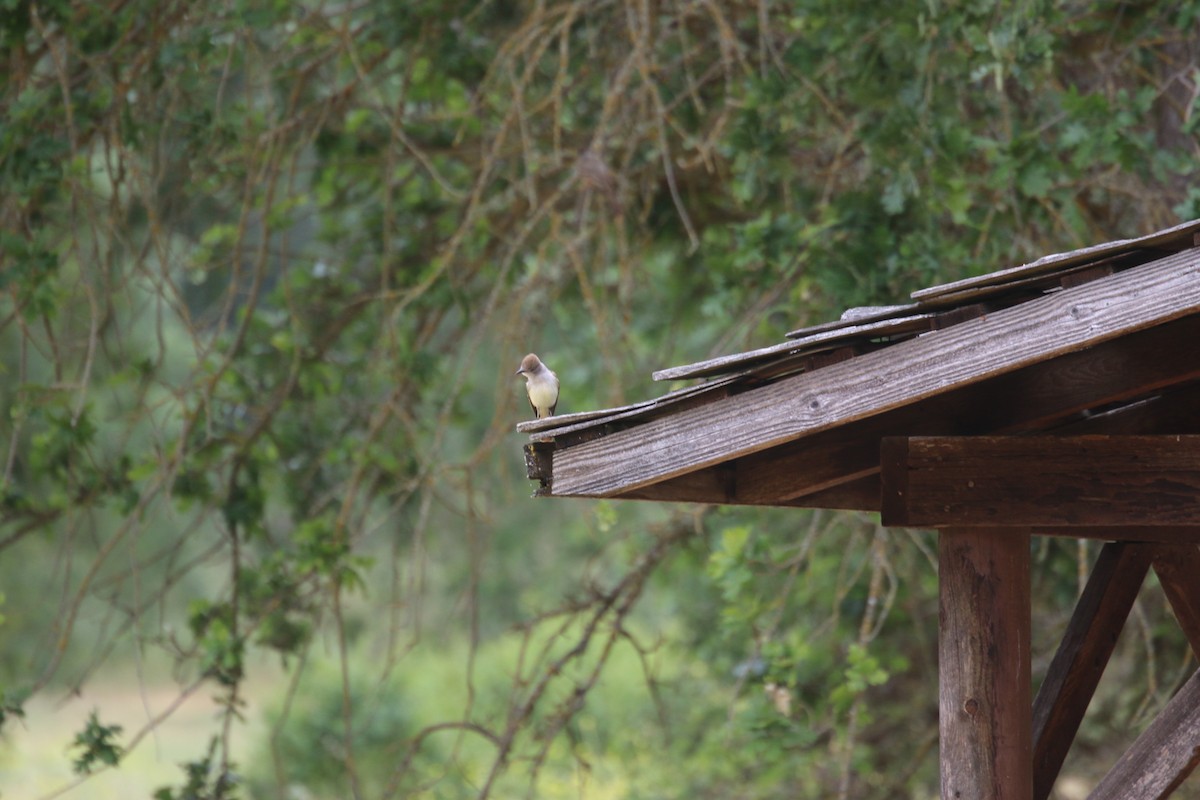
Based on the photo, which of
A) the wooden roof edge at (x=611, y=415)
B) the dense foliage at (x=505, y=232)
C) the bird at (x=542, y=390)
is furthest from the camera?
the dense foliage at (x=505, y=232)

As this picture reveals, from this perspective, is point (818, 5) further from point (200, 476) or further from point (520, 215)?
point (200, 476)

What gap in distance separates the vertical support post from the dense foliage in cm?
179

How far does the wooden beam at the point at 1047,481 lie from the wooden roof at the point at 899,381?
12cm

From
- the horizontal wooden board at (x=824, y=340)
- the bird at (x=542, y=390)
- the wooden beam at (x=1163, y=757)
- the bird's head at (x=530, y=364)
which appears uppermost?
the bird's head at (x=530, y=364)

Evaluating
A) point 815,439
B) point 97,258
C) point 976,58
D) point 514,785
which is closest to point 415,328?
point 97,258

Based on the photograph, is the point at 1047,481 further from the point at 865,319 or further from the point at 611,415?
the point at 611,415

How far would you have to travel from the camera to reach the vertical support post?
237 cm

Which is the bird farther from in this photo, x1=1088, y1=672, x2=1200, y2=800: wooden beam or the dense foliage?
x1=1088, y1=672, x2=1200, y2=800: wooden beam

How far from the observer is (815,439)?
8.48ft

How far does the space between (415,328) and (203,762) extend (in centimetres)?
230

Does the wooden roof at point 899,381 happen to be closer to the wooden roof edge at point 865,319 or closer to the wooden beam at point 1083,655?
the wooden roof edge at point 865,319

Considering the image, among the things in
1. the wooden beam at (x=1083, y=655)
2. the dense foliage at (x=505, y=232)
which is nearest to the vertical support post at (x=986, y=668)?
the wooden beam at (x=1083, y=655)

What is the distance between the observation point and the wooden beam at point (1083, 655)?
8.96ft

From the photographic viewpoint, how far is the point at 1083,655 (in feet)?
8.93
